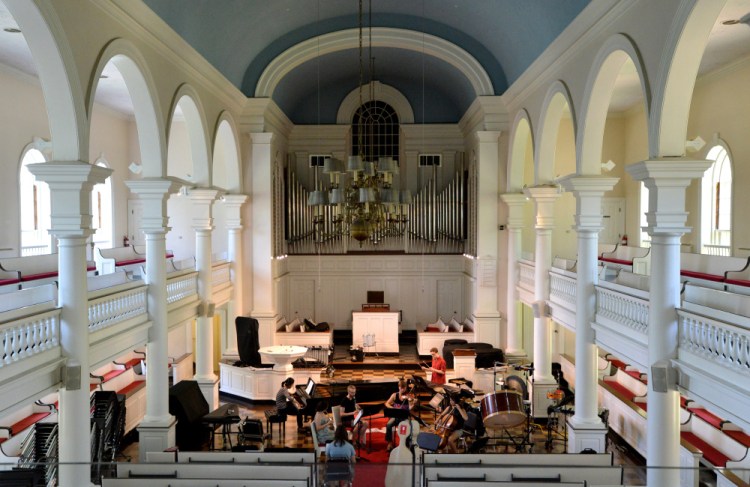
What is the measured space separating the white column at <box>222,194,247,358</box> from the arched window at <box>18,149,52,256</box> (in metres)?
4.55

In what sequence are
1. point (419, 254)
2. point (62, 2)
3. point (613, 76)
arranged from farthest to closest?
1. point (419, 254)
2. point (613, 76)
3. point (62, 2)

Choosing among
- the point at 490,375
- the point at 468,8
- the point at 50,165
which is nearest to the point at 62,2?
the point at 50,165

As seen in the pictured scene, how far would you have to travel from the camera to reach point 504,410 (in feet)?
37.8

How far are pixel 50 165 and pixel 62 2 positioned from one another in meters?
1.96

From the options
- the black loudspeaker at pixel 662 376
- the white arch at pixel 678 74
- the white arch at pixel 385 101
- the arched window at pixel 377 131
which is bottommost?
the black loudspeaker at pixel 662 376

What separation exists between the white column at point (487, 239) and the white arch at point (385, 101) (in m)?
5.71

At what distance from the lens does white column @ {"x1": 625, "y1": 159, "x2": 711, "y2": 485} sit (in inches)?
319

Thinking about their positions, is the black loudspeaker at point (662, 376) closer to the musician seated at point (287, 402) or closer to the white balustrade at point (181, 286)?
the musician seated at point (287, 402)

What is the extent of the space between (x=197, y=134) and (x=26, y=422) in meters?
6.65

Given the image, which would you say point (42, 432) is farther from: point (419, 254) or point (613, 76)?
point (419, 254)

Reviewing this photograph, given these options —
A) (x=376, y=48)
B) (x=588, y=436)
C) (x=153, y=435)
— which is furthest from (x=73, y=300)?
(x=376, y=48)

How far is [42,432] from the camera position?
428 inches

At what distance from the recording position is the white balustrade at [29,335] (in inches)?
279

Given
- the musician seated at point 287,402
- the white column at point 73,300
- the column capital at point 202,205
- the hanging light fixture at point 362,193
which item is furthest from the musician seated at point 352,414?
the white column at point 73,300
